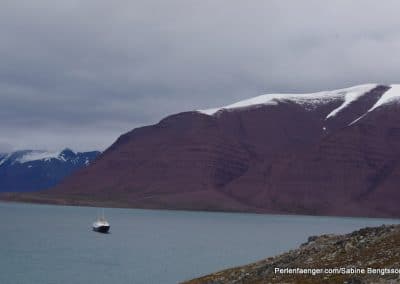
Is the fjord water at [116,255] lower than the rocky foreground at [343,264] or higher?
lower

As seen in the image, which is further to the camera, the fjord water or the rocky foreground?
the fjord water

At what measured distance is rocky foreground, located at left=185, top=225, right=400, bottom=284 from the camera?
35.5 meters

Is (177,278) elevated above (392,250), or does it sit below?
below

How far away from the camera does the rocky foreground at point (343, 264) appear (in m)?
35.5

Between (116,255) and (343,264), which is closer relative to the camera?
(343,264)

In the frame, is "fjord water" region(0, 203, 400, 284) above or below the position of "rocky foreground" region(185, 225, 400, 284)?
below

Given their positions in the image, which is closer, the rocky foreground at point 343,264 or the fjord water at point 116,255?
the rocky foreground at point 343,264

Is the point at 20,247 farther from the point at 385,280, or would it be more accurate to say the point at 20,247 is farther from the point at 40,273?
the point at 385,280

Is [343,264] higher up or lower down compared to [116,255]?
higher up

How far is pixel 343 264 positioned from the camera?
3956cm

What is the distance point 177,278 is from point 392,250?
5053 centimetres

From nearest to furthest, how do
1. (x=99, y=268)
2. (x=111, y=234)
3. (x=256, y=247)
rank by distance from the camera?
(x=99, y=268) < (x=256, y=247) < (x=111, y=234)

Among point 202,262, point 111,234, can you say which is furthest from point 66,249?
point 111,234

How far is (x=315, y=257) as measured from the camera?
44031mm
